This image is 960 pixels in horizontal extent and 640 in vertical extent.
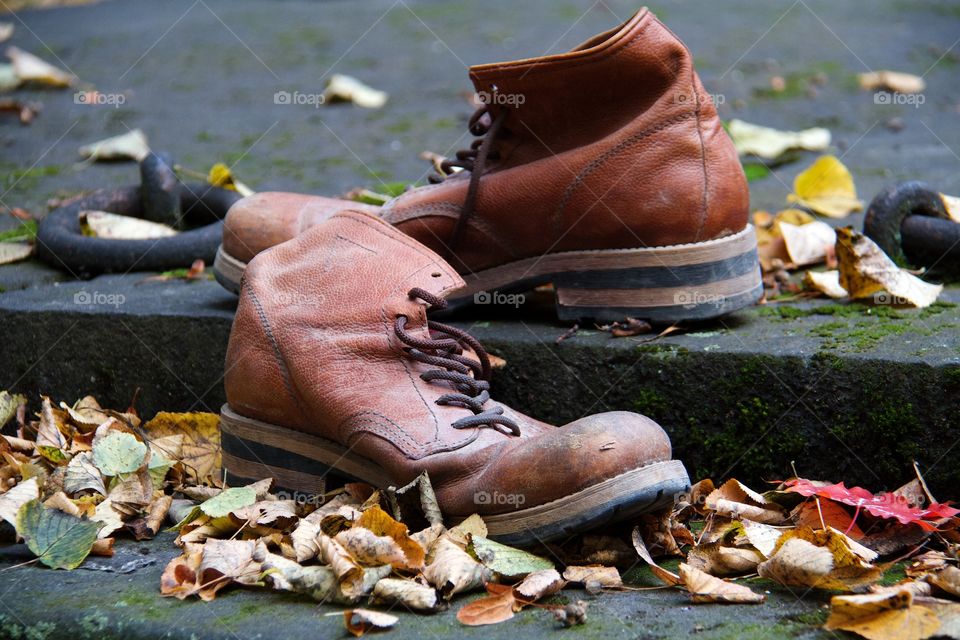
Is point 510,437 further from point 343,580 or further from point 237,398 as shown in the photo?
point 237,398

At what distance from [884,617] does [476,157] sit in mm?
1383

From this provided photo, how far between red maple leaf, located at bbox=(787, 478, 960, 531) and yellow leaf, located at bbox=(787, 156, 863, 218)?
1.49m

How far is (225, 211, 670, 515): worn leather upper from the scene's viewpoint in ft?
5.41

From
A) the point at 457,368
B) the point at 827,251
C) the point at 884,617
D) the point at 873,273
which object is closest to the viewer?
the point at 884,617

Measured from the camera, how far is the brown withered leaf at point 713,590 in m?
1.50

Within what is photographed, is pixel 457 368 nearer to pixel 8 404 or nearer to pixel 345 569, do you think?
pixel 345 569

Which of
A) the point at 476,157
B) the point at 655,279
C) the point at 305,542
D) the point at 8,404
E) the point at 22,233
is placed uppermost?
the point at 476,157

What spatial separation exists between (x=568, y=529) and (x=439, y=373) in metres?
0.41

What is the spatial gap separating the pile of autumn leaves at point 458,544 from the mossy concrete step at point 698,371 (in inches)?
4.4

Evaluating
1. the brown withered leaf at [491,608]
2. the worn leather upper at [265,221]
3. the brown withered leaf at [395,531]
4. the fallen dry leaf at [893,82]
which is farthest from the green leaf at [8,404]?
the fallen dry leaf at [893,82]

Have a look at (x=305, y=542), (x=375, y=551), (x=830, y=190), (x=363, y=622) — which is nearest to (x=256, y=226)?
(x=305, y=542)

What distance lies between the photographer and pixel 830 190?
3184 millimetres

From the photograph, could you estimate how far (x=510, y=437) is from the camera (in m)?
1.81

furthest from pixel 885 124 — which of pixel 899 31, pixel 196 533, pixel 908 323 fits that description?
pixel 196 533
